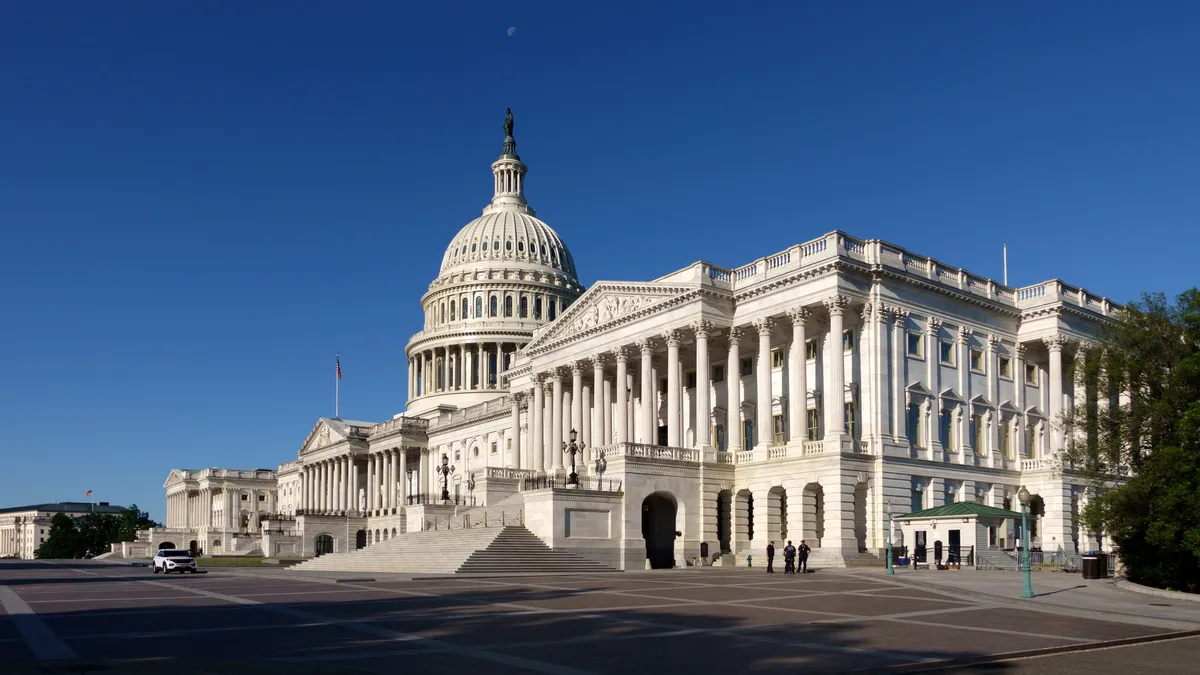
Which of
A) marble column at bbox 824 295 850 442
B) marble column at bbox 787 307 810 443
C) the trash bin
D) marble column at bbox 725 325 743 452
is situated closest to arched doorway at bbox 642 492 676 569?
marble column at bbox 725 325 743 452

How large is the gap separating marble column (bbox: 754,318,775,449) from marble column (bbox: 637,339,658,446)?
771cm

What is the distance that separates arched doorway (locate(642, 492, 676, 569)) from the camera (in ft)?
232

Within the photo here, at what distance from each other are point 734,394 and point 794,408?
537cm

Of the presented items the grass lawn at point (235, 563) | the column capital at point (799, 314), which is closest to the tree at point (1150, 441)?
the column capital at point (799, 314)

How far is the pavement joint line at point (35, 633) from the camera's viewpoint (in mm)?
21984

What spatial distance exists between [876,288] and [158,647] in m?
50.4

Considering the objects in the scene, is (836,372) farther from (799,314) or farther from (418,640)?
(418,640)

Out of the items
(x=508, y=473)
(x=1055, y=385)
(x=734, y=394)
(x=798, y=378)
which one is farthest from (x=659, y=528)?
(x=1055, y=385)

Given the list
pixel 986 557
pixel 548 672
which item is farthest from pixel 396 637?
pixel 986 557

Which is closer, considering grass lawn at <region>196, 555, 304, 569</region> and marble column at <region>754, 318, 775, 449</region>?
marble column at <region>754, 318, 775, 449</region>

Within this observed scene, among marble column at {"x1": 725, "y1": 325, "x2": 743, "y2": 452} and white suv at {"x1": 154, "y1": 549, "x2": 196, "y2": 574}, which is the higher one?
marble column at {"x1": 725, "y1": 325, "x2": 743, "y2": 452}

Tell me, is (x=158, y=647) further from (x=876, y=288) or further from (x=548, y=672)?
(x=876, y=288)

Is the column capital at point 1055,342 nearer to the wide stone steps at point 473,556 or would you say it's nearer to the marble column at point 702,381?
the marble column at point 702,381

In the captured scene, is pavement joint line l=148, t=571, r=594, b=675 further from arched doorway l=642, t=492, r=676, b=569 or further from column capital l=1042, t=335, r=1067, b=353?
column capital l=1042, t=335, r=1067, b=353
